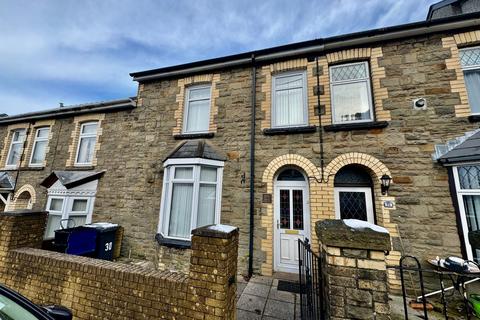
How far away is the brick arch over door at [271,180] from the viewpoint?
5297 mm

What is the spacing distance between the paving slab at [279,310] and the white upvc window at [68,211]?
266 inches

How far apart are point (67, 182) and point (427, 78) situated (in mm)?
11160

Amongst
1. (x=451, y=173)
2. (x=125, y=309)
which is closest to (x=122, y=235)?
(x=125, y=309)

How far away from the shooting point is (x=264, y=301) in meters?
3.95

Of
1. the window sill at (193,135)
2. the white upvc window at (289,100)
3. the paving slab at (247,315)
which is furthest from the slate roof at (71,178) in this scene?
the paving slab at (247,315)

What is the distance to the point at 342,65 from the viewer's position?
588 cm

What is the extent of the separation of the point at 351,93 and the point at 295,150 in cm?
230

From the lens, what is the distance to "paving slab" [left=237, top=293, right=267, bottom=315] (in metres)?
3.64

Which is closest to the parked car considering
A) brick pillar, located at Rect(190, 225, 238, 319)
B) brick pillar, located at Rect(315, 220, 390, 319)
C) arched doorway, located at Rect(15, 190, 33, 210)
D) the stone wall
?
the stone wall

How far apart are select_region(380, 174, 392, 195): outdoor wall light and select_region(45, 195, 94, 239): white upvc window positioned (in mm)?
9119

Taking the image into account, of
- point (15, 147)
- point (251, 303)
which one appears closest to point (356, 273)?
point (251, 303)

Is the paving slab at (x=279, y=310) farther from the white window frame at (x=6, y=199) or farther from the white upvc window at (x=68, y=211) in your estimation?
the white window frame at (x=6, y=199)

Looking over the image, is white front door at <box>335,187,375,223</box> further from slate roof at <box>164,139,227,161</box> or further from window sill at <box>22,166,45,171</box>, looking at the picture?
window sill at <box>22,166,45,171</box>

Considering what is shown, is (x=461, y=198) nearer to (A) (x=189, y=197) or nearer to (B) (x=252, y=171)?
(B) (x=252, y=171)
